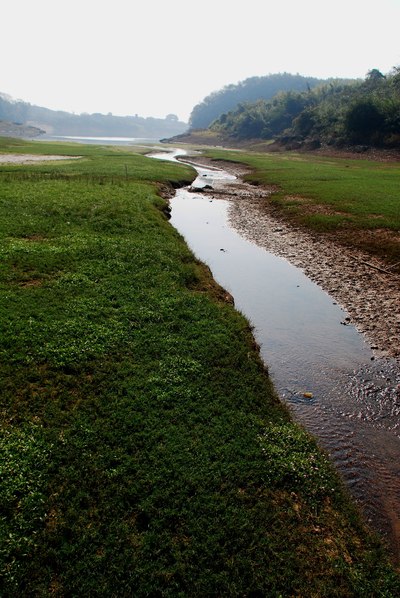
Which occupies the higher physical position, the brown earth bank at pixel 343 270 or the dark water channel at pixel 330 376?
the brown earth bank at pixel 343 270

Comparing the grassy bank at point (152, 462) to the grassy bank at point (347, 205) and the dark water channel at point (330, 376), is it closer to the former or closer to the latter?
the dark water channel at point (330, 376)

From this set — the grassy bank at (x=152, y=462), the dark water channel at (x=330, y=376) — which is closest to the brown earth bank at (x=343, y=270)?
the dark water channel at (x=330, y=376)

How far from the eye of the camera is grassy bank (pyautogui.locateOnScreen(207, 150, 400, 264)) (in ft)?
102

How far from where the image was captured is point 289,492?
9914 millimetres

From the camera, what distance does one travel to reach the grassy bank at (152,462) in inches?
309

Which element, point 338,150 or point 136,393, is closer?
point 136,393

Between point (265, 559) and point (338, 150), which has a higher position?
point (338, 150)

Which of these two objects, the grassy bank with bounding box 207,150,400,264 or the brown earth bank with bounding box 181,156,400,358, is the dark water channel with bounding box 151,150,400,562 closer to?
the brown earth bank with bounding box 181,156,400,358

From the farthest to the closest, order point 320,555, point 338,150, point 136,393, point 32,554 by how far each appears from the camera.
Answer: point 338,150
point 136,393
point 320,555
point 32,554

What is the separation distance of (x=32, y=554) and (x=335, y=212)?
38145mm

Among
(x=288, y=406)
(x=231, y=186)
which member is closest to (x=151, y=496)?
(x=288, y=406)

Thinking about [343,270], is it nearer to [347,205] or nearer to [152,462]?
[347,205]

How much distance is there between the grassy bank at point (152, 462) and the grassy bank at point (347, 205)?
18.3m

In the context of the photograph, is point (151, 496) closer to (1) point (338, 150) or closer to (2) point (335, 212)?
(2) point (335, 212)
